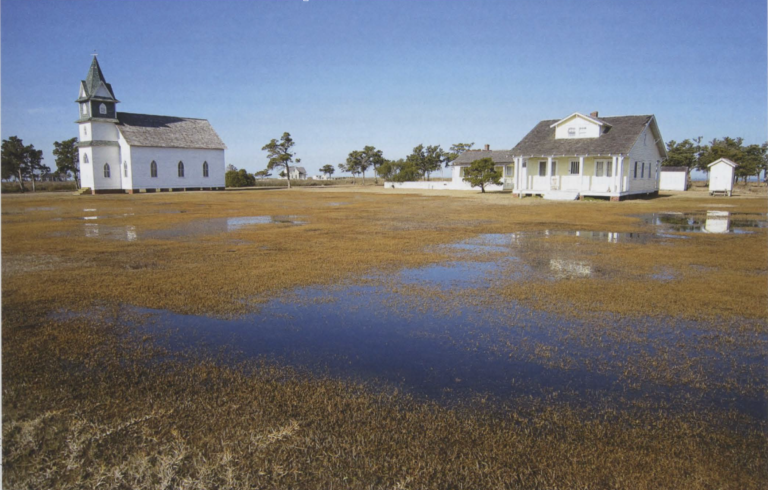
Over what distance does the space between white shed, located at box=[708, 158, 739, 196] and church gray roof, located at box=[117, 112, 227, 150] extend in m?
53.8

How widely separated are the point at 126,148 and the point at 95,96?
6.26 m

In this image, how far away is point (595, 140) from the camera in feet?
116

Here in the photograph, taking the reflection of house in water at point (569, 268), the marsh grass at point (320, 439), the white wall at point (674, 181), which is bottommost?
the marsh grass at point (320, 439)

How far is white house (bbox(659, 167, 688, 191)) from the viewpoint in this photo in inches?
1957

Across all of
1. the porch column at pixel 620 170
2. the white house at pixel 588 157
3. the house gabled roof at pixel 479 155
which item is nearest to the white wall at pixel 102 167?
the house gabled roof at pixel 479 155

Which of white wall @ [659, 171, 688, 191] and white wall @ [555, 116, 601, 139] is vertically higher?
white wall @ [555, 116, 601, 139]

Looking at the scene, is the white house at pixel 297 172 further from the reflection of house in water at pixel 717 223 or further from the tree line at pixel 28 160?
the reflection of house in water at pixel 717 223

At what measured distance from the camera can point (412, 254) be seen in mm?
11836

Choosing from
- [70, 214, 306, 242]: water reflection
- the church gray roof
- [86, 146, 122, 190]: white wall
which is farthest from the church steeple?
[70, 214, 306, 242]: water reflection

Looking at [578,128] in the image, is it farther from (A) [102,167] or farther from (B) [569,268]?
(A) [102,167]

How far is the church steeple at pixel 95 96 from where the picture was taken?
5359 centimetres

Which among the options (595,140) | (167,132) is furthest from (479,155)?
(167,132)

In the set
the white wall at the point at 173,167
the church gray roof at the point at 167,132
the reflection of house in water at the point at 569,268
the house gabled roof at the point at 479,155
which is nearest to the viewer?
the reflection of house in water at the point at 569,268

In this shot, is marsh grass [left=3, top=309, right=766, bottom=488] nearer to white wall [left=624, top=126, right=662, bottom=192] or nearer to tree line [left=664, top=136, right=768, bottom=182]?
white wall [left=624, top=126, right=662, bottom=192]
